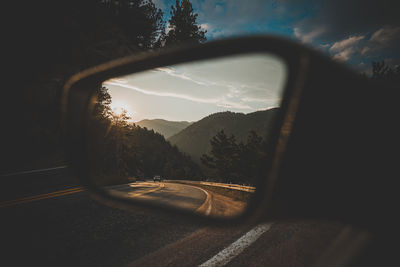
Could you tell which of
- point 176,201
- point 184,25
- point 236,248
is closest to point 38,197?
point 176,201

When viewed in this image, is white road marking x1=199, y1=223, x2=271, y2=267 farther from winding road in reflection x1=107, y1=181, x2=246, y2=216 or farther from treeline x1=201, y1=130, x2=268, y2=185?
treeline x1=201, y1=130, x2=268, y2=185

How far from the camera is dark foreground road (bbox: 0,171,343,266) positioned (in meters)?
2.56

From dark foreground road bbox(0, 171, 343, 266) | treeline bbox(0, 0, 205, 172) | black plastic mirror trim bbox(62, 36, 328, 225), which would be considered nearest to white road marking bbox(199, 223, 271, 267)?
dark foreground road bbox(0, 171, 343, 266)

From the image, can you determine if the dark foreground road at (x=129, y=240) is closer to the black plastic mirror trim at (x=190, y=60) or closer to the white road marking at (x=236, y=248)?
the white road marking at (x=236, y=248)

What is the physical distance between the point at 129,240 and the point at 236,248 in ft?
6.15

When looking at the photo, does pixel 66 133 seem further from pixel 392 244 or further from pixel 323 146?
pixel 392 244

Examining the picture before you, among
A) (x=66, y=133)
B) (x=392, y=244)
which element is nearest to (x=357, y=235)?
→ (x=392, y=244)

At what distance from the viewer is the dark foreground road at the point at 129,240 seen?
2.56 meters

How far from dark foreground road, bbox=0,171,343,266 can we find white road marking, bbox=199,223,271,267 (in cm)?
7

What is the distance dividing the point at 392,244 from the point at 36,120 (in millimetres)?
21858

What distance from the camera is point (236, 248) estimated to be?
280 centimetres

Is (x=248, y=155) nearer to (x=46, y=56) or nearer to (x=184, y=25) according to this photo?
(x=46, y=56)

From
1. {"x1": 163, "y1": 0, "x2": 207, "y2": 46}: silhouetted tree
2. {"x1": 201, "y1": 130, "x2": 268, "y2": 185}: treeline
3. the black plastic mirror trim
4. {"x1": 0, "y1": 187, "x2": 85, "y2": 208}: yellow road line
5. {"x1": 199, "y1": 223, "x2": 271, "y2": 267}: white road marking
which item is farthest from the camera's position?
{"x1": 163, "y1": 0, "x2": 207, "y2": 46}: silhouetted tree

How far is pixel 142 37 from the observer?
20.2 meters
